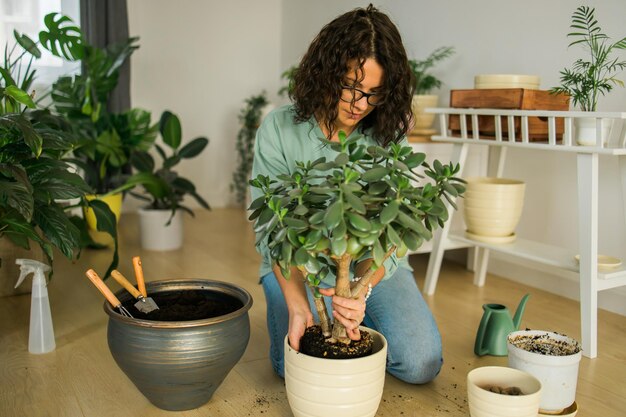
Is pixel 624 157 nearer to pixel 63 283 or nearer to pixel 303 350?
pixel 303 350

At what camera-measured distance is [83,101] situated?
3463mm

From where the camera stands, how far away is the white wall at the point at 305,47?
8.66 ft

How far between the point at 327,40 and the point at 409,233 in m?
0.62

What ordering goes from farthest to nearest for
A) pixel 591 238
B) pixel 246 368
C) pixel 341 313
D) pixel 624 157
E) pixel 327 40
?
pixel 624 157, pixel 591 238, pixel 246 368, pixel 327 40, pixel 341 313

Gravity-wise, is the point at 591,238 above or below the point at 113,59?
below

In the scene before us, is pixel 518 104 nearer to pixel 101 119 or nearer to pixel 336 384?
pixel 336 384

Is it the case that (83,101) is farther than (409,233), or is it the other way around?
(83,101)

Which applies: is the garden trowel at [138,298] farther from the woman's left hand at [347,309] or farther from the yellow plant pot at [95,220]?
the yellow plant pot at [95,220]

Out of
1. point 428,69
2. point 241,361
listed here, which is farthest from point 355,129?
point 428,69

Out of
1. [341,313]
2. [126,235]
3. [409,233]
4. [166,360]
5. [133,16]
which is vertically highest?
[133,16]

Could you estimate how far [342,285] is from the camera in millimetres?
1372

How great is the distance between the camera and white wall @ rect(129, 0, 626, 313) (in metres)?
2.64

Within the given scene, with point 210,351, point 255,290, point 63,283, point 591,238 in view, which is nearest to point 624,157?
point 591,238

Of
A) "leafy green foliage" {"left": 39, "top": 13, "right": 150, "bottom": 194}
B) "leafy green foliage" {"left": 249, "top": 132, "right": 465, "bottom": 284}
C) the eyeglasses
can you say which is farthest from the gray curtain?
"leafy green foliage" {"left": 249, "top": 132, "right": 465, "bottom": 284}
